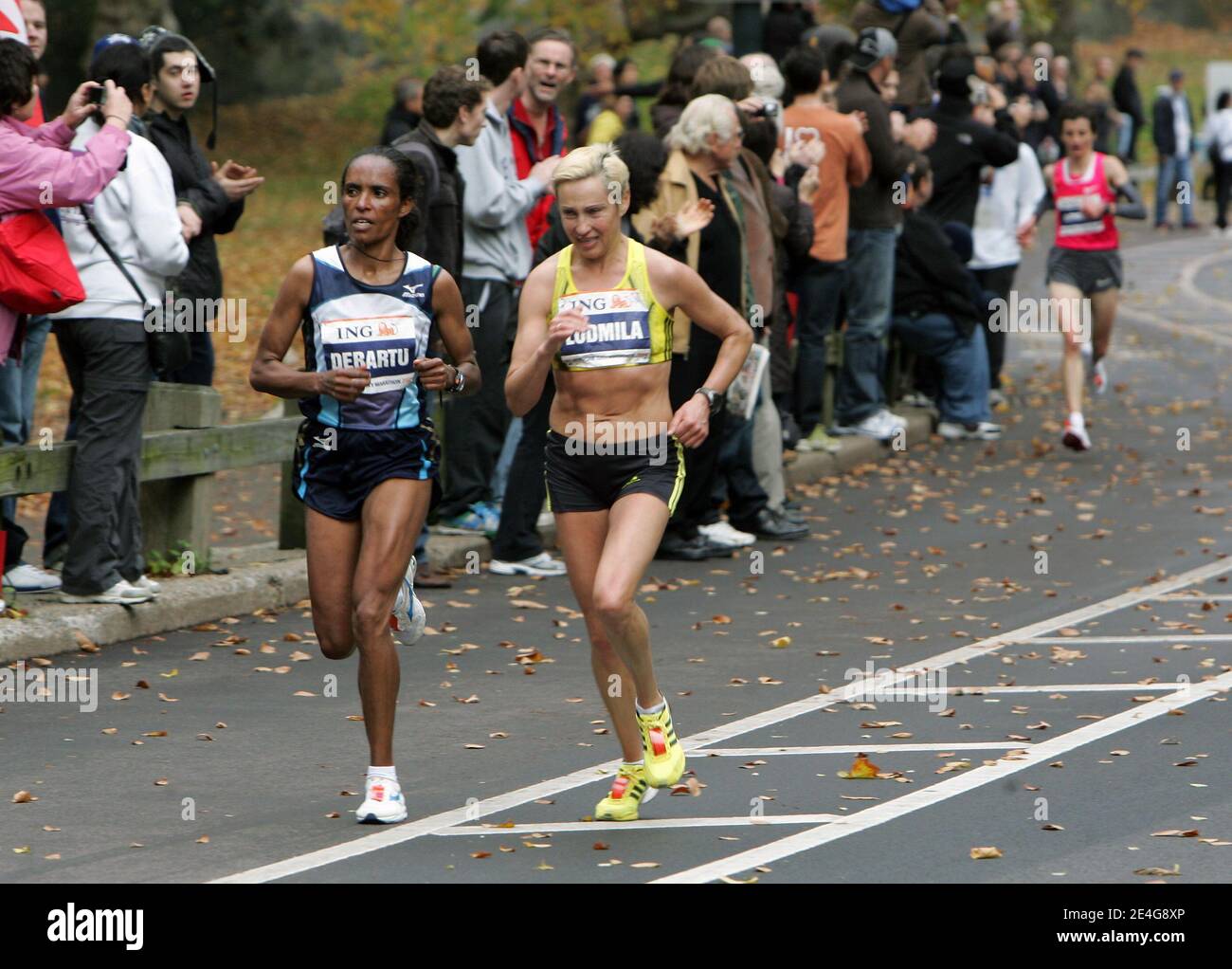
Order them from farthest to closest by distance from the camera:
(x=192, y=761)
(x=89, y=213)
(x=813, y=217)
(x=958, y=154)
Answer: (x=958, y=154)
(x=813, y=217)
(x=89, y=213)
(x=192, y=761)

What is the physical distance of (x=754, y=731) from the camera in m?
8.21

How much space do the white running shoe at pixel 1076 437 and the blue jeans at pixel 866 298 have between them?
1.42m

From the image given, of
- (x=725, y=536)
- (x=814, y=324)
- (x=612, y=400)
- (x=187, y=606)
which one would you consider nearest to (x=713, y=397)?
(x=612, y=400)

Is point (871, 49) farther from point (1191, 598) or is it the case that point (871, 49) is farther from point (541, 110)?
point (1191, 598)

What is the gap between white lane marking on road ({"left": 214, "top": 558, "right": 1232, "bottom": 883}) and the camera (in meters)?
6.40

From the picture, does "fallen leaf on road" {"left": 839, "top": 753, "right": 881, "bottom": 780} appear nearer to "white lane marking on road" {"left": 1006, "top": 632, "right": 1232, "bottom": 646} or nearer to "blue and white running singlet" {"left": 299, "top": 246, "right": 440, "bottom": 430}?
"blue and white running singlet" {"left": 299, "top": 246, "right": 440, "bottom": 430}

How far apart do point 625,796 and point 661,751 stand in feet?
0.59

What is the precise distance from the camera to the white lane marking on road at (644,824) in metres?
6.77

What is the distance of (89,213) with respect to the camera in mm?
9516

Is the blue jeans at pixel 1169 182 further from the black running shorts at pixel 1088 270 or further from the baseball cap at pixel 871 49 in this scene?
the baseball cap at pixel 871 49

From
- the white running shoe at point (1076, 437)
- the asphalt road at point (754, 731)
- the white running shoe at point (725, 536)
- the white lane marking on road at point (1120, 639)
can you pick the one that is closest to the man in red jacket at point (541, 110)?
the white running shoe at point (725, 536)
